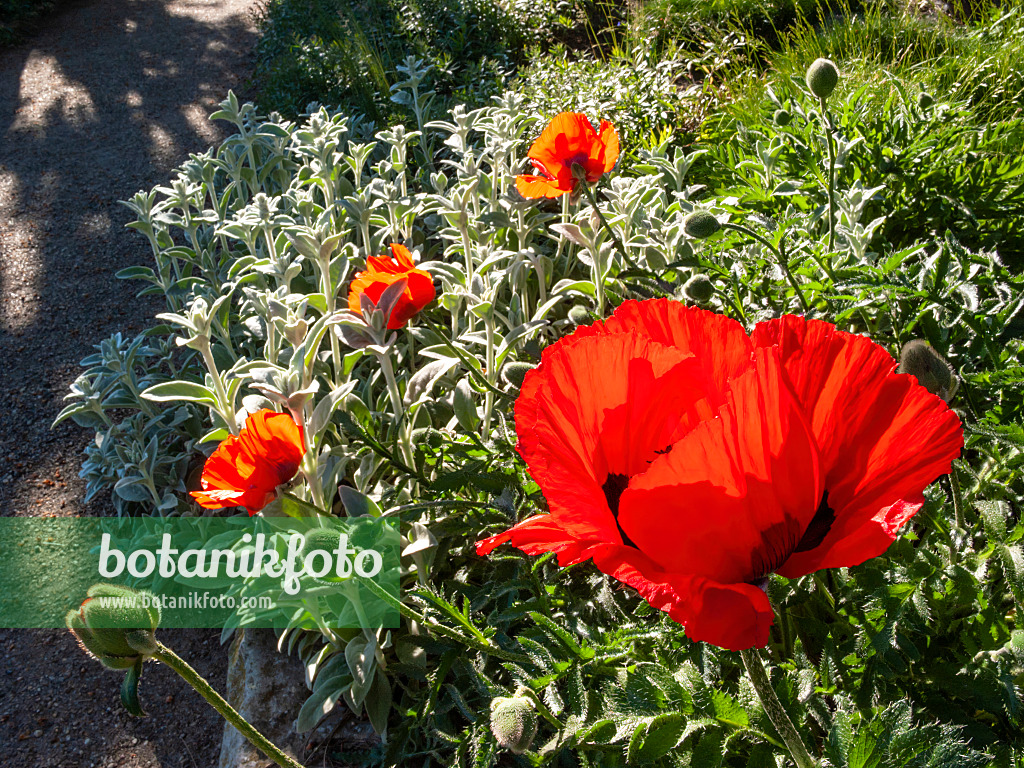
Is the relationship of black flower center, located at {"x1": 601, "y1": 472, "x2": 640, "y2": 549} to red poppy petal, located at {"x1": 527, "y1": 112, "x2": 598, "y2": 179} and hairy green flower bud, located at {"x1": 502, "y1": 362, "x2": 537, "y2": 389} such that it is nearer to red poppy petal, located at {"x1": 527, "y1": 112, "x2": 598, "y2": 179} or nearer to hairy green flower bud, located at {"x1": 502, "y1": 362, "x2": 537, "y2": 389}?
hairy green flower bud, located at {"x1": 502, "y1": 362, "x2": 537, "y2": 389}

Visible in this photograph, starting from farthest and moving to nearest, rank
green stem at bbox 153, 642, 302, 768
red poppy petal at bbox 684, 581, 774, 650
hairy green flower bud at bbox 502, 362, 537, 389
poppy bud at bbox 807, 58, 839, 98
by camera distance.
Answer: poppy bud at bbox 807, 58, 839, 98, hairy green flower bud at bbox 502, 362, 537, 389, green stem at bbox 153, 642, 302, 768, red poppy petal at bbox 684, 581, 774, 650

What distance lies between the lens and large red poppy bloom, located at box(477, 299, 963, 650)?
0.60 metres

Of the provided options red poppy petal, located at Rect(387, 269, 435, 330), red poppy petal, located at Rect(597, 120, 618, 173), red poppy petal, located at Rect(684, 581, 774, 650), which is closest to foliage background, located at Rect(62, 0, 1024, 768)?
red poppy petal, located at Rect(387, 269, 435, 330)

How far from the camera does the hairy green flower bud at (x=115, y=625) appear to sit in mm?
927

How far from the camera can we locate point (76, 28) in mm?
7828

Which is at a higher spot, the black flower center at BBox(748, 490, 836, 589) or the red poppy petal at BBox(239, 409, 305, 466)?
the black flower center at BBox(748, 490, 836, 589)

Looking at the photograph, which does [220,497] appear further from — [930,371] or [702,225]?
[930,371]

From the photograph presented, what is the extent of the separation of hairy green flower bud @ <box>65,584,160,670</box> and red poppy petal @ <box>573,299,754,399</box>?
65 cm

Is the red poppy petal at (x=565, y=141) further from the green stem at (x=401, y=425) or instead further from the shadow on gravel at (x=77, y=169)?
the shadow on gravel at (x=77, y=169)

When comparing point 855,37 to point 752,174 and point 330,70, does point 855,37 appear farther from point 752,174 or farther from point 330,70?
point 330,70

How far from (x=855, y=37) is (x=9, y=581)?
187 inches

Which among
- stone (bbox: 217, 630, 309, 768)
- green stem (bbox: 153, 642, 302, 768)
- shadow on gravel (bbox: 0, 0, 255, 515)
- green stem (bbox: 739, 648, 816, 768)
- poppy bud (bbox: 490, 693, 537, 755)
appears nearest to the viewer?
green stem (bbox: 739, 648, 816, 768)

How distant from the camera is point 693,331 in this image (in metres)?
0.73

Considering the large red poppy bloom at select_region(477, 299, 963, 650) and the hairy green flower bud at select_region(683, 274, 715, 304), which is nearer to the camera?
the large red poppy bloom at select_region(477, 299, 963, 650)
